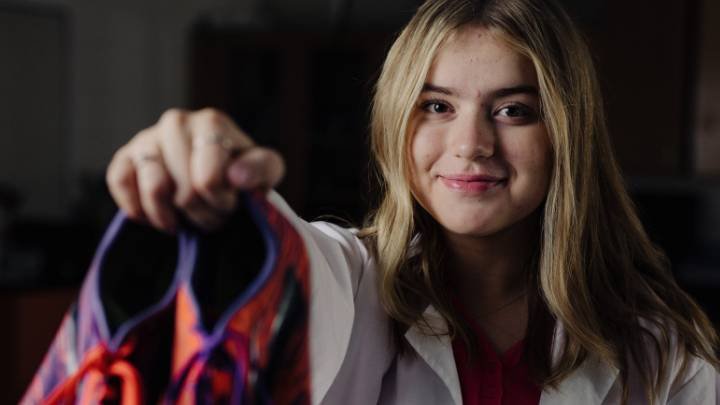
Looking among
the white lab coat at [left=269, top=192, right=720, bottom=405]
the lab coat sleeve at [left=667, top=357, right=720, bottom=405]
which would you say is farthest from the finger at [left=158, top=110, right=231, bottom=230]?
the lab coat sleeve at [left=667, top=357, right=720, bottom=405]

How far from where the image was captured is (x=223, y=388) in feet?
1.46

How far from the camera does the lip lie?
94 cm

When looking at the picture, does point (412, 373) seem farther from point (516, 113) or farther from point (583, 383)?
point (516, 113)

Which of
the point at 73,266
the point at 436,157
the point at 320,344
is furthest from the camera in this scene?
the point at 73,266

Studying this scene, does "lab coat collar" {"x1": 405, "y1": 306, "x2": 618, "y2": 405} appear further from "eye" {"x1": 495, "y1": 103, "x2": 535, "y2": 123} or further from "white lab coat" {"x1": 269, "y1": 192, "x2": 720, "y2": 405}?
"eye" {"x1": 495, "y1": 103, "x2": 535, "y2": 123}

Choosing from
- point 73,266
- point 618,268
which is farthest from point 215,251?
point 73,266

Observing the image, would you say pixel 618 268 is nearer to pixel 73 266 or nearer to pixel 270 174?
pixel 270 174

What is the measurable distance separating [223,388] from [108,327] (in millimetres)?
76

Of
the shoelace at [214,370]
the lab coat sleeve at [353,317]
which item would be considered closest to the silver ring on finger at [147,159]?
the shoelace at [214,370]

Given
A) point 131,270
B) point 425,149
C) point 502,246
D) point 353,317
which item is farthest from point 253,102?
point 131,270

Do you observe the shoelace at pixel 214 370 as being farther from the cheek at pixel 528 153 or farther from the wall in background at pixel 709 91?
the wall in background at pixel 709 91

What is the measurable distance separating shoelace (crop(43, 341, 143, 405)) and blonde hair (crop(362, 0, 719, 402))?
0.58 m

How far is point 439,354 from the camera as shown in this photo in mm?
1041

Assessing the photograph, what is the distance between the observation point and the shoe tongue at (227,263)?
0.47 m
